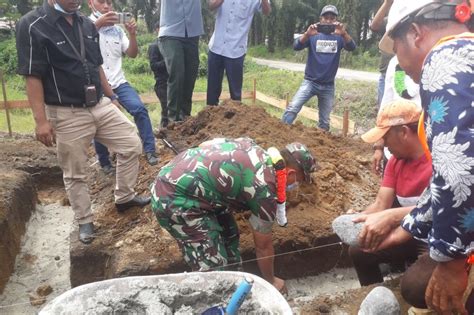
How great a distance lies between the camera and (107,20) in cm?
475

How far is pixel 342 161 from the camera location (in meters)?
5.54

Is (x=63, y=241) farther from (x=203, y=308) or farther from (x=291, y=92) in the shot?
(x=291, y=92)

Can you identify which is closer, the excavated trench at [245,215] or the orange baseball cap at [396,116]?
the orange baseball cap at [396,116]

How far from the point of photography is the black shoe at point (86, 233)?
13.6ft

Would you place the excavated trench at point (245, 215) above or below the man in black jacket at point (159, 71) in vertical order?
below

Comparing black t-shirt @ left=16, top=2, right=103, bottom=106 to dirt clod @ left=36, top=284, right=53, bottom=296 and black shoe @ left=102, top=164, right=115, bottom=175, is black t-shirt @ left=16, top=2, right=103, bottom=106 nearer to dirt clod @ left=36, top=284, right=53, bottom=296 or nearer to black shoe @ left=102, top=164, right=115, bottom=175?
dirt clod @ left=36, top=284, right=53, bottom=296

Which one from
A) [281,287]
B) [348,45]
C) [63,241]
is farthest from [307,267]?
[348,45]

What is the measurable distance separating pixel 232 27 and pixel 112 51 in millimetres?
1624

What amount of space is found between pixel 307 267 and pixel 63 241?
2594mm

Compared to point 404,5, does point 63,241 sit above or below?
below

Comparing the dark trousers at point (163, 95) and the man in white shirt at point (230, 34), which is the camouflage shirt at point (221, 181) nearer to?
the man in white shirt at point (230, 34)

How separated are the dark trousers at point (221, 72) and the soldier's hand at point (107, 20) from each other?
5.20 feet

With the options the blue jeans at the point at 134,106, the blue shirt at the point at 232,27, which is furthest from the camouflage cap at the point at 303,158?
the blue shirt at the point at 232,27

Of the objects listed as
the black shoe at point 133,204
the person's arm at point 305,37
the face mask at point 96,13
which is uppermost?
the face mask at point 96,13
